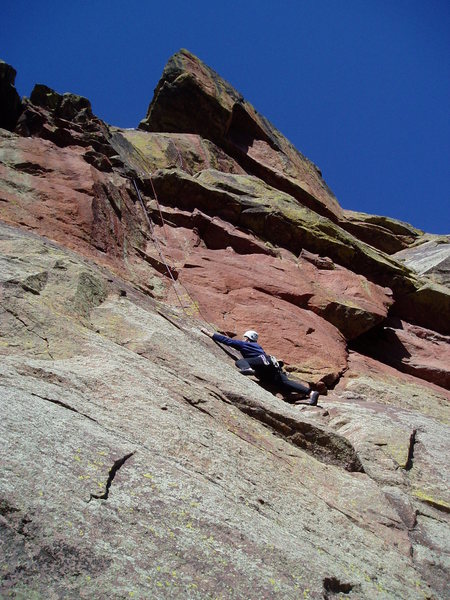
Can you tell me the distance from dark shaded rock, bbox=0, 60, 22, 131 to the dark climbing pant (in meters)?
15.5

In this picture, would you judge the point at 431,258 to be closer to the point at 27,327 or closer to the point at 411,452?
the point at 411,452

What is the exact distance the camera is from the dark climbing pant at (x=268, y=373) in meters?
11.6

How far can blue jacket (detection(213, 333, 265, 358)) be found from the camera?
12164 millimetres

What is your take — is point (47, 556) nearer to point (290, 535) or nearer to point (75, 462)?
point (75, 462)

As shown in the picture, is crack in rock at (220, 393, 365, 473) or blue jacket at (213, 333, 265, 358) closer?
crack in rock at (220, 393, 365, 473)

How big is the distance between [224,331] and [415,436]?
6147mm

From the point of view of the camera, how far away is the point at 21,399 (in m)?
5.60

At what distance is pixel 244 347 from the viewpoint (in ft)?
40.3

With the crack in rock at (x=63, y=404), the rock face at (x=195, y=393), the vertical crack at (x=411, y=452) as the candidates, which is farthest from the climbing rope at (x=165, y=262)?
the crack in rock at (x=63, y=404)

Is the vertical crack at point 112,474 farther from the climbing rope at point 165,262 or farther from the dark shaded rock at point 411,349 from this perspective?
the dark shaded rock at point 411,349

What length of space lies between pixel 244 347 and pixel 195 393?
4510 millimetres

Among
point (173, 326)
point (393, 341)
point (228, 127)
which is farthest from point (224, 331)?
point (228, 127)

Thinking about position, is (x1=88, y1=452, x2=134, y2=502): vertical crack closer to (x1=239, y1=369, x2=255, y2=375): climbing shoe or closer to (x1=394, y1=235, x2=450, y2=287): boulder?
(x1=239, y1=369, x2=255, y2=375): climbing shoe

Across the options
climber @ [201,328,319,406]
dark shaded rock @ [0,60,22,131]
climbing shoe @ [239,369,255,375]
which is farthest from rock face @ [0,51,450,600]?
climbing shoe @ [239,369,255,375]
